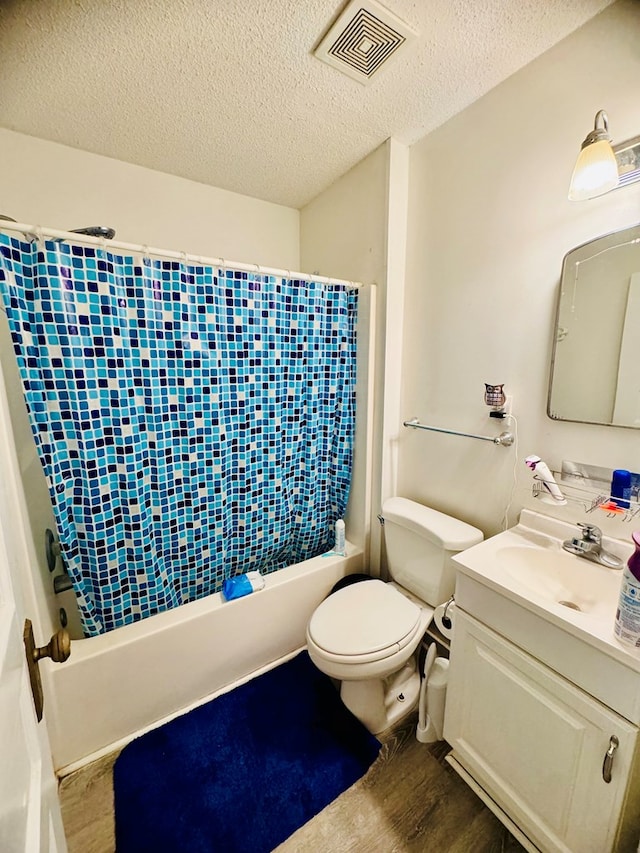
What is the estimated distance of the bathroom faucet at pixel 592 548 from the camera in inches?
41.3

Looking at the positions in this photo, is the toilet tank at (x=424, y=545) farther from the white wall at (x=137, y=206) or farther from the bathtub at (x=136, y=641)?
the white wall at (x=137, y=206)

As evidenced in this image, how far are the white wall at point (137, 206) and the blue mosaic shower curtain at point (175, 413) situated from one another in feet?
1.92

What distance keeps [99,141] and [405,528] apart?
7.01 ft

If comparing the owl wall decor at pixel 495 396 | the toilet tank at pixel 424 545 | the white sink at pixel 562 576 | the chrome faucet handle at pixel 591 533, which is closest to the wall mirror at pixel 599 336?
the owl wall decor at pixel 495 396

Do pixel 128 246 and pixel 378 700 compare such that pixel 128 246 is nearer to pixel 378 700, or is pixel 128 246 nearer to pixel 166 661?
pixel 166 661

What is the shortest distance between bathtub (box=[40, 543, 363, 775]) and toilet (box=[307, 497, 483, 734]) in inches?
11.9

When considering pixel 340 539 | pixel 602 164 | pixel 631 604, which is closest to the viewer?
pixel 631 604

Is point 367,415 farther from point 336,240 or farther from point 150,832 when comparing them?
point 150,832

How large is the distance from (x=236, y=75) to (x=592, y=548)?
193cm

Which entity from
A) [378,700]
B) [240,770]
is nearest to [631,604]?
[378,700]

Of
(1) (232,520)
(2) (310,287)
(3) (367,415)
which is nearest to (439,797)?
(1) (232,520)

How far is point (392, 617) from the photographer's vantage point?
133cm

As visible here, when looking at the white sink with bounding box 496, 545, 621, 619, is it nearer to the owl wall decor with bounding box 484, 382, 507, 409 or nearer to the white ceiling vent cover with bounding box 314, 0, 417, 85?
the owl wall decor with bounding box 484, 382, 507, 409

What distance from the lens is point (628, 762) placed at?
762 mm
